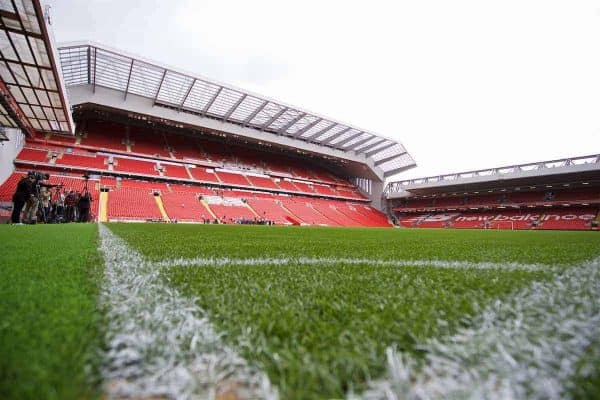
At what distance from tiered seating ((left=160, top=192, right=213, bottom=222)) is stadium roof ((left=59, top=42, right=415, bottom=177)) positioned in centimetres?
732

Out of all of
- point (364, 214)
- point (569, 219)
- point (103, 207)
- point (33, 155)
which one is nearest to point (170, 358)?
point (103, 207)

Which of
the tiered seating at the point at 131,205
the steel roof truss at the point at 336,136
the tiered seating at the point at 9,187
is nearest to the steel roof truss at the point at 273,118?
the steel roof truss at the point at 336,136

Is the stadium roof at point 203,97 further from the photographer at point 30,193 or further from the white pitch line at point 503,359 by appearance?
the white pitch line at point 503,359

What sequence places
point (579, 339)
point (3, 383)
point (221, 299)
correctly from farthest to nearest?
point (221, 299), point (579, 339), point (3, 383)

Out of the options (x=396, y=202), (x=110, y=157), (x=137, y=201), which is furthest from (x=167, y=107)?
(x=396, y=202)

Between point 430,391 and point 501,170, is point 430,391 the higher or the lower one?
the lower one

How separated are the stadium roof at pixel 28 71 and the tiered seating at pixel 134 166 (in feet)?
35.2

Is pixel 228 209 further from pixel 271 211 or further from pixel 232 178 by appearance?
pixel 232 178

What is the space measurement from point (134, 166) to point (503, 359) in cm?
3125

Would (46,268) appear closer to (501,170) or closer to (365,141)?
(365,141)

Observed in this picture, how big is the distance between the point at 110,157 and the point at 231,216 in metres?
12.0

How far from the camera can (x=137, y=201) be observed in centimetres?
2355

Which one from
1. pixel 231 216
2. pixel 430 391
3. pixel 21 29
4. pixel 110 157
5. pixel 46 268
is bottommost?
pixel 430 391

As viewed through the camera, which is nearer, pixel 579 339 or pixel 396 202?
pixel 579 339
